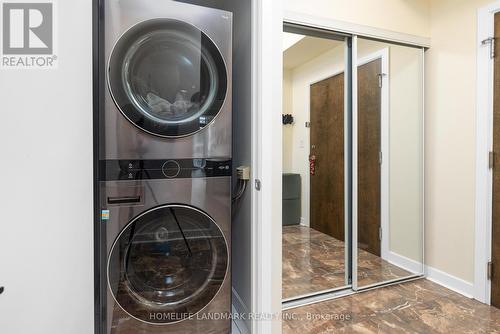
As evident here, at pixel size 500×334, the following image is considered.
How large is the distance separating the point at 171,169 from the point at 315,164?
1459 mm

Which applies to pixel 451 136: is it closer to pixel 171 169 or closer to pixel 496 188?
pixel 496 188

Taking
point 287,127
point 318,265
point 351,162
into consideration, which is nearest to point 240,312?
point 318,265

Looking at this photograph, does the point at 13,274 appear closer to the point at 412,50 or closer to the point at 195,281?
the point at 195,281

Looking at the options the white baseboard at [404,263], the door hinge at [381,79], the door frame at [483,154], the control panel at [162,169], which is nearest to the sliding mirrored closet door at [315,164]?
the door hinge at [381,79]

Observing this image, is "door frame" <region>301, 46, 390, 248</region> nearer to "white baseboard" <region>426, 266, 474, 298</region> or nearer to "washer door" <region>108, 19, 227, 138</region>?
"white baseboard" <region>426, 266, 474, 298</region>

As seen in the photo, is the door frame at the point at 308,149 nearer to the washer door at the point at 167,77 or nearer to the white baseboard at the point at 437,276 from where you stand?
the white baseboard at the point at 437,276

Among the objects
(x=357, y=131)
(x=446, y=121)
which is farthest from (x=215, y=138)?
(x=446, y=121)

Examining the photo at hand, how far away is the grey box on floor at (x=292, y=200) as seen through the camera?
7.97 ft

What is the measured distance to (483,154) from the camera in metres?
1.92

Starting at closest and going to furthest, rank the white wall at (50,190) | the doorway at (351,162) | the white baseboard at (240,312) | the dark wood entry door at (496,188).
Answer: the white wall at (50,190)
the white baseboard at (240,312)
the dark wood entry door at (496,188)
the doorway at (351,162)

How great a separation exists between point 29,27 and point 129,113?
58 cm

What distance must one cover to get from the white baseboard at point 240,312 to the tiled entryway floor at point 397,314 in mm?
261

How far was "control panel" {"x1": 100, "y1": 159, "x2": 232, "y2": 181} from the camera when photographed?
47.3 inches

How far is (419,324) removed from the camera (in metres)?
1.68
